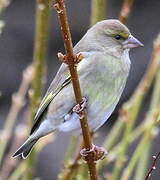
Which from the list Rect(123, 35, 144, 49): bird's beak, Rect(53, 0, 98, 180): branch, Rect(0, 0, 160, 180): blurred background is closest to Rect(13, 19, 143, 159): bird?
Rect(123, 35, 144, 49): bird's beak

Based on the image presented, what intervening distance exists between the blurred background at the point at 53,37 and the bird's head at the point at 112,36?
321 centimetres

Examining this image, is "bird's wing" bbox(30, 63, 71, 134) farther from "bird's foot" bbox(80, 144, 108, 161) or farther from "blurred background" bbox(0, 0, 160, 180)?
"blurred background" bbox(0, 0, 160, 180)

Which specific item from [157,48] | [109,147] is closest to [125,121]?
[109,147]

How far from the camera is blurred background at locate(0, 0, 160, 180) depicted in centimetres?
674

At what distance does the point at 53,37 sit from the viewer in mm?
7098

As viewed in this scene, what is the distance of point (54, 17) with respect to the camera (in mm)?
7180

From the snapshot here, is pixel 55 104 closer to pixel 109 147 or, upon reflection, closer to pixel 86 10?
pixel 109 147

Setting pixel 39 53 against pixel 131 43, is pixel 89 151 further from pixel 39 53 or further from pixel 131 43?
pixel 131 43

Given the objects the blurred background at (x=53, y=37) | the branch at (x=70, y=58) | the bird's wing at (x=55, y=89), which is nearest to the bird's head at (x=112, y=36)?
the bird's wing at (x=55, y=89)

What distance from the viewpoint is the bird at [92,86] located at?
3.19m

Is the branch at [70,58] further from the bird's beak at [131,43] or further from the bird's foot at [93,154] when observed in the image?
the bird's beak at [131,43]

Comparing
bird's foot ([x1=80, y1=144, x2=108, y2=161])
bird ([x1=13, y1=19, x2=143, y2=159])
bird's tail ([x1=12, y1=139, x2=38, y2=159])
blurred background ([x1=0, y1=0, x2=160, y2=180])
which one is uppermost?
blurred background ([x1=0, y1=0, x2=160, y2=180])

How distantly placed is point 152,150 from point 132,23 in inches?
60.8

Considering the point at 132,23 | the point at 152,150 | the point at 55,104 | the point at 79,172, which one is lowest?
the point at 79,172
